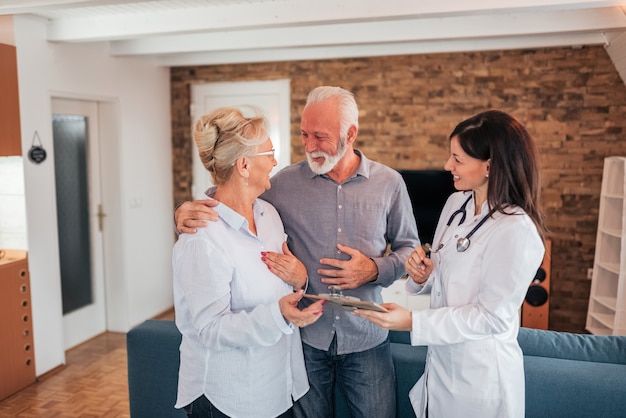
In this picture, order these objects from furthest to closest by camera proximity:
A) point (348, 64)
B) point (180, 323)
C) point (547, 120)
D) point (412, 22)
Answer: point (348, 64) < point (547, 120) < point (412, 22) < point (180, 323)

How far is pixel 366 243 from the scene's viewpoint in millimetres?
1878

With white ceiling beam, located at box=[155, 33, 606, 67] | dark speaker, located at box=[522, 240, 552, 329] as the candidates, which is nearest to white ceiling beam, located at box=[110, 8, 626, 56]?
white ceiling beam, located at box=[155, 33, 606, 67]

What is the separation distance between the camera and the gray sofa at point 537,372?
6.31 ft

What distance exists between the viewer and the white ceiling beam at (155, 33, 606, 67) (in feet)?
14.3

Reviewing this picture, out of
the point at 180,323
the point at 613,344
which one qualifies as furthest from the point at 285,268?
the point at 613,344

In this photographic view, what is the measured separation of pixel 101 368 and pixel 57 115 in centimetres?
203

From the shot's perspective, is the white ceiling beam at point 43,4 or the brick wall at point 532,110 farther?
the brick wall at point 532,110

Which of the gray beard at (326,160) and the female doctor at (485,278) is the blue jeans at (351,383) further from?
the gray beard at (326,160)

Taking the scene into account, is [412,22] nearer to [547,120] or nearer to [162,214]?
[547,120]

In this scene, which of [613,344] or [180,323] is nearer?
[180,323]

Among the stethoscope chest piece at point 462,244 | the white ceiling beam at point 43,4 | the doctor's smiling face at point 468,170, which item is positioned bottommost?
the stethoscope chest piece at point 462,244

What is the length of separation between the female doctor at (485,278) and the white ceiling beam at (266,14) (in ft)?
5.89

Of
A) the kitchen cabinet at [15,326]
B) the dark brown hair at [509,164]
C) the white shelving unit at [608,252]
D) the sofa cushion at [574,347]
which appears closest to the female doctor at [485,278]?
the dark brown hair at [509,164]

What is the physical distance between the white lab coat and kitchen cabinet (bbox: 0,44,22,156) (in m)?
3.14
